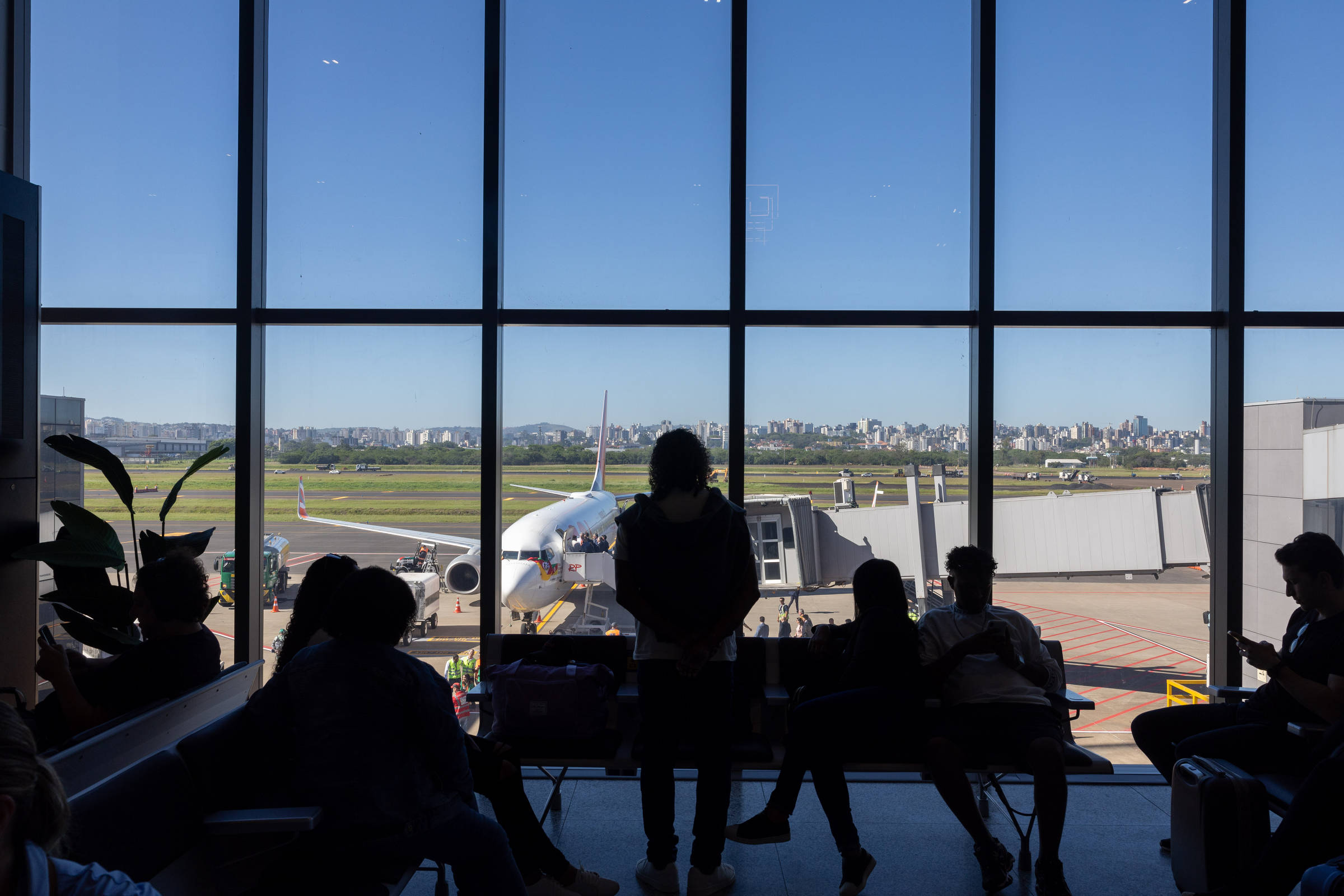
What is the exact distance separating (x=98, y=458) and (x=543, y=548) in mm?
6157

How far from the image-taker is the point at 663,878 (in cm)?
245

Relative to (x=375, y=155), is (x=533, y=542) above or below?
below

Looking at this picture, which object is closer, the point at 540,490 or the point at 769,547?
the point at 540,490

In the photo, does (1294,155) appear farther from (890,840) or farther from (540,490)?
(540,490)

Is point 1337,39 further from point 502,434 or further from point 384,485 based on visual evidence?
point 384,485

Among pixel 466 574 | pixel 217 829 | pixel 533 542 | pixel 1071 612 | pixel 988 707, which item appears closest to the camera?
pixel 217 829

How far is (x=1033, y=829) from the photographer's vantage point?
10.3 ft

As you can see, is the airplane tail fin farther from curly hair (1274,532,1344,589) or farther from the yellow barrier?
the yellow barrier

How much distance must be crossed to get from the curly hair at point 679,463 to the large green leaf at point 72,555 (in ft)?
8.01

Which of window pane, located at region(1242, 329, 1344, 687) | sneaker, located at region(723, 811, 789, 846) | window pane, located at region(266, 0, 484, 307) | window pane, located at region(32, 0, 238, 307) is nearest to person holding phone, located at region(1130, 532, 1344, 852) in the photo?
window pane, located at region(1242, 329, 1344, 687)

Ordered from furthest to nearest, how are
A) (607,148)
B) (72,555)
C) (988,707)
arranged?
(607,148)
(72,555)
(988,707)

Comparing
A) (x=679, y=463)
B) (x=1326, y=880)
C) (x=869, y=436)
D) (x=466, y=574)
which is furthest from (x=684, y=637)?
(x=466, y=574)

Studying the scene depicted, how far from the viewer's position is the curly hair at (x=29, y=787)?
90 cm

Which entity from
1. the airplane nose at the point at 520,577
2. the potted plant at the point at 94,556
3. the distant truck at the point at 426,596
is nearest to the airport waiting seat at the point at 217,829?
the potted plant at the point at 94,556
